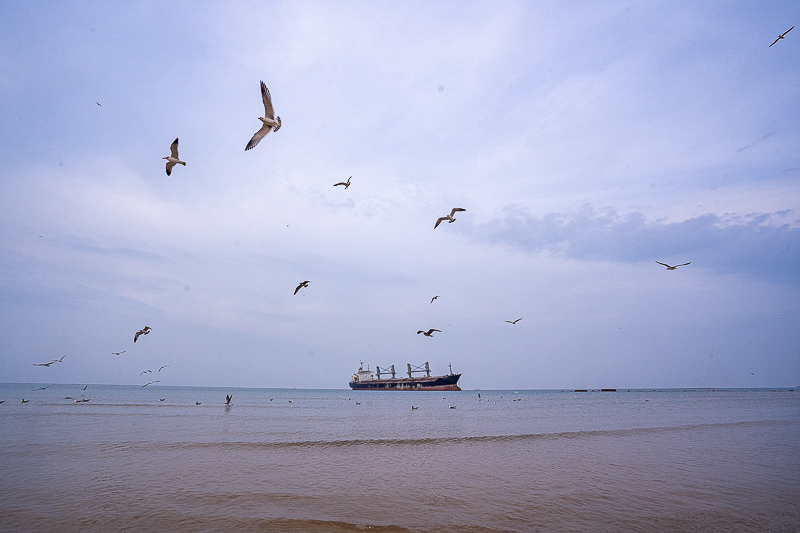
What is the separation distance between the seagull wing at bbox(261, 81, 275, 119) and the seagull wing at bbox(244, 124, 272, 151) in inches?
14.2

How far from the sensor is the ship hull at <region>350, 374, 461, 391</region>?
112750 mm

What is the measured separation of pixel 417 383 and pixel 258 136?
4413 inches

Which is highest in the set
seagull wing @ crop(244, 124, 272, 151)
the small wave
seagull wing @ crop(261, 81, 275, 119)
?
seagull wing @ crop(261, 81, 275, 119)

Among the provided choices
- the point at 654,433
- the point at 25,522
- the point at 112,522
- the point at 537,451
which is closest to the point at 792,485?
the point at 537,451

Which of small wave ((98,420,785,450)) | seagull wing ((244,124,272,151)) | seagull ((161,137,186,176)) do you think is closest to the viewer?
seagull wing ((244,124,272,151))

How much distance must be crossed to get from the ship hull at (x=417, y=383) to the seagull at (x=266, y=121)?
349 ft

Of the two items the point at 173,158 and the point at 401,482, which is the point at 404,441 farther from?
the point at 173,158

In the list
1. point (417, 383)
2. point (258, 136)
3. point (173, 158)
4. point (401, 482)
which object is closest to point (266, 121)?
point (258, 136)

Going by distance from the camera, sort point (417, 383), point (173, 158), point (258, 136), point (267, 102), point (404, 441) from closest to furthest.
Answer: point (267, 102)
point (258, 136)
point (173, 158)
point (404, 441)
point (417, 383)

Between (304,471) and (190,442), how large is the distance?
9.34m

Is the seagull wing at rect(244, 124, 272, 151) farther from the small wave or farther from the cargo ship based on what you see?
the cargo ship

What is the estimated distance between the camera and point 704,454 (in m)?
16.3

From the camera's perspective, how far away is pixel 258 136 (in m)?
12.3

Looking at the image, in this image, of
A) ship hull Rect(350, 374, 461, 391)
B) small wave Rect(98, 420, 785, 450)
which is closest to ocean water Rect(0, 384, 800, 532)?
small wave Rect(98, 420, 785, 450)
